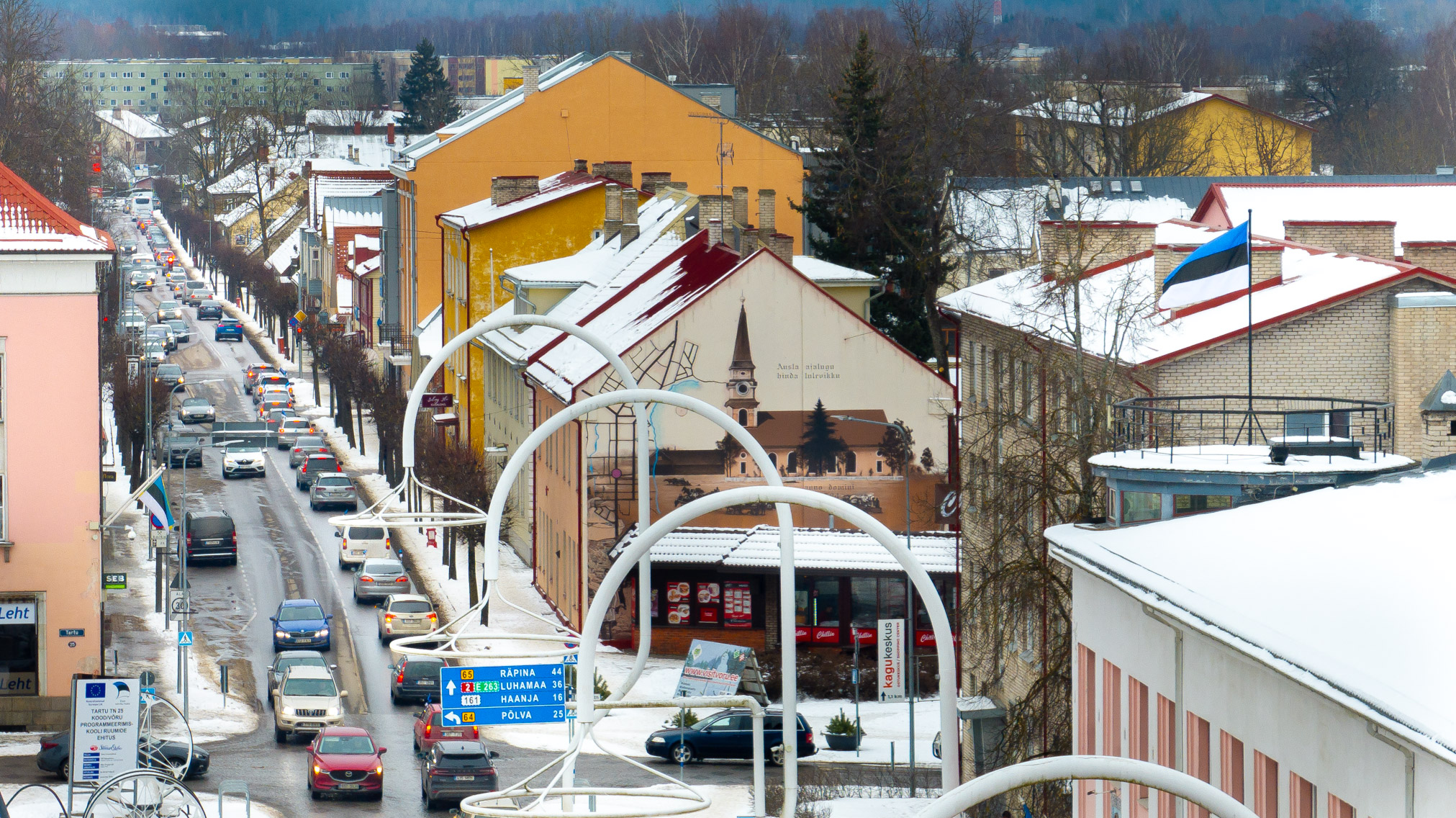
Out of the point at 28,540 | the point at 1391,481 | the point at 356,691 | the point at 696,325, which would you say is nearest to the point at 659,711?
the point at 356,691

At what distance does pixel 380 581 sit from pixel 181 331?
74.8 meters

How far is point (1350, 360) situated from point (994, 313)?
919 cm

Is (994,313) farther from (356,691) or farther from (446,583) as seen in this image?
(446,583)

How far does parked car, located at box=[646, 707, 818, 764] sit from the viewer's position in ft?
134

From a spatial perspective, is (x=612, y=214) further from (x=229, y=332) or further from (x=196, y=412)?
(x=229, y=332)

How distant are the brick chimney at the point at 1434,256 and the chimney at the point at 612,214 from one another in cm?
3222

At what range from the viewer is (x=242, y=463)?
261ft

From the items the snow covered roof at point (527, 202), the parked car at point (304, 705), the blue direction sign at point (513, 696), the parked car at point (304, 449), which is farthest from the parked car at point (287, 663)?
the parked car at point (304, 449)

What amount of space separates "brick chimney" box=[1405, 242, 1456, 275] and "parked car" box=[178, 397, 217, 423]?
67.9m

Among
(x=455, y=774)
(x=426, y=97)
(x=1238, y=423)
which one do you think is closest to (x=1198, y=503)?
(x=1238, y=423)

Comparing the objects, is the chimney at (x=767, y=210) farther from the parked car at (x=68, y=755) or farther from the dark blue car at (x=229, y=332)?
the dark blue car at (x=229, y=332)

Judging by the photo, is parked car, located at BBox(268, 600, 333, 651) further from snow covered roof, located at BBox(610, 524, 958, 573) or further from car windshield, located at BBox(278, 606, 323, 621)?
snow covered roof, located at BBox(610, 524, 958, 573)

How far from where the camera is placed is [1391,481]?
17891 millimetres

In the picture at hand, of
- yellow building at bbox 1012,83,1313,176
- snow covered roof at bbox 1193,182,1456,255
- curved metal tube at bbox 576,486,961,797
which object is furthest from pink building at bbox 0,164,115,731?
yellow building at bbox 1012,83,1313,176
